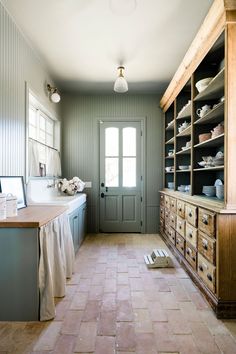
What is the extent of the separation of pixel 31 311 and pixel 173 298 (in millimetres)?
1306

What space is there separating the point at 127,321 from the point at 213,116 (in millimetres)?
2172

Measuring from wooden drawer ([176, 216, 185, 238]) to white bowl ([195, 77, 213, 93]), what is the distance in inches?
63.6

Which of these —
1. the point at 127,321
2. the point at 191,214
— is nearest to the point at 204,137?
the point at 191,214

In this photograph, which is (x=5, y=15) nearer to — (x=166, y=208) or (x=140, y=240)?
(x=166, y=208)

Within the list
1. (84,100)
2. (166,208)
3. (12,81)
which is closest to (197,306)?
(166,208)

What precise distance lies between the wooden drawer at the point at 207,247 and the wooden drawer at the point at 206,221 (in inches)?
2.3

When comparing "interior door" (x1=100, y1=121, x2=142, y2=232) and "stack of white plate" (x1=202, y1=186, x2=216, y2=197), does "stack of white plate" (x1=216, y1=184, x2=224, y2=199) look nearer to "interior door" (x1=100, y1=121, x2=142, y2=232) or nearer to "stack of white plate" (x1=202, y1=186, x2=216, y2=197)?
"stack of white plate" (x1=202, y1=186, x2=216, y2=197)

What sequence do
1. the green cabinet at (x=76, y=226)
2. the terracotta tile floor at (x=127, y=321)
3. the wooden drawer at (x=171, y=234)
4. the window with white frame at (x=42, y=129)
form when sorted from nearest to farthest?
1. the terracotta tile floor at (x=127, y=321)
2. the green cabinet at (x=76, y=226)
3. the window with white frame at (x=42, y=129)
4. the wooden drawer at (x=171, y=234)

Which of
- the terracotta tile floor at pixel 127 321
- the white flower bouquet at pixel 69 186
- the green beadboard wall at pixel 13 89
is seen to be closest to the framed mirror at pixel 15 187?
the green beadboard wall at pixel 13 89

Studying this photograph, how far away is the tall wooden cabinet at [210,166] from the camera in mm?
1974

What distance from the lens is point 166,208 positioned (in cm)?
418

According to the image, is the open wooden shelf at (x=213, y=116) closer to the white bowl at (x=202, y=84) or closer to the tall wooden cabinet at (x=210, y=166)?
the tall wooden cabinet at (x=210, y=166)

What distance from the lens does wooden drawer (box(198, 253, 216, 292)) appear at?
83.7 inches

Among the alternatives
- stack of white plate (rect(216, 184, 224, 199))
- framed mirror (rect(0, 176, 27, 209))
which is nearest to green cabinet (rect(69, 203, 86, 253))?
framed mirror (rect(0, 176, 27, 209))
